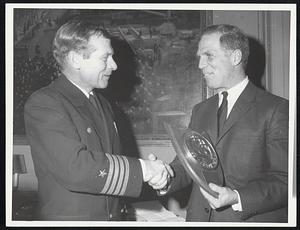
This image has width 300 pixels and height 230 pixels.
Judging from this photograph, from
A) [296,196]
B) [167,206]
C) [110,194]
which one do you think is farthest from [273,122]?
[110,194]

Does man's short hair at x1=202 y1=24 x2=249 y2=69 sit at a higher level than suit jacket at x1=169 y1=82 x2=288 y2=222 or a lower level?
higher

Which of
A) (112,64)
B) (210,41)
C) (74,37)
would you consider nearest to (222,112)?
(210,41)

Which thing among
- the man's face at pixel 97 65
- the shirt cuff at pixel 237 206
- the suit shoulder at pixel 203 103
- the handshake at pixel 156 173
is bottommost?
the shirt cuff at pixel 237 206

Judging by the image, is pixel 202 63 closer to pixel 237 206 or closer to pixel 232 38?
pixel 232 38

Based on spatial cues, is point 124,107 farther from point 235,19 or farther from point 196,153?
point 235,19

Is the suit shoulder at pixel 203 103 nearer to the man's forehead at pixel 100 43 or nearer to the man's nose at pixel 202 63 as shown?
the man's nose at pixel 202 63

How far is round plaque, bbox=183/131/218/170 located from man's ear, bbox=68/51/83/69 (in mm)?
745

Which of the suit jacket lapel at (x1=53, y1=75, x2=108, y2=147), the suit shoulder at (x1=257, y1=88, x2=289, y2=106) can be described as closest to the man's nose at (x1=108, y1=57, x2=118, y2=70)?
the suit jacket lapel at (x1=53, y1=75, x2=108, y2=147)

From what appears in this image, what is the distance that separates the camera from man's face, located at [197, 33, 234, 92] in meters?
2.03

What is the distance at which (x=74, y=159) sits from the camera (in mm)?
1813

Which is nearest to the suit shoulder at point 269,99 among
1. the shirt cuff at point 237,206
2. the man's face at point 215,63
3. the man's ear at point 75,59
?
the man's face at point 215,63

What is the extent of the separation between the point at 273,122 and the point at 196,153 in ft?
1.58

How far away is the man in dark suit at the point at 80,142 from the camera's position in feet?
5.95

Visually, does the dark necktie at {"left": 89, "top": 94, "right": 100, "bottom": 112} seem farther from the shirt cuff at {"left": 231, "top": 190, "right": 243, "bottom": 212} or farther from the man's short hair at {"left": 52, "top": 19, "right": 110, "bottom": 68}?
the shirt cuff at {"left": 231, "top": 190, "right": 243, "bottom": 212}
